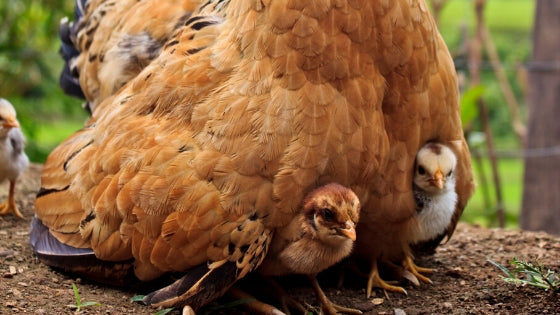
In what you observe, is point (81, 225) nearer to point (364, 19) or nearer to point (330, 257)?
point (330, 257)

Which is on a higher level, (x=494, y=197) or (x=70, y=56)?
(x=70, y=56)

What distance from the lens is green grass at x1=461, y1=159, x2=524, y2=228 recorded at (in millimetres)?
7287

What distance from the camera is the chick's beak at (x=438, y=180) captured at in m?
3.35

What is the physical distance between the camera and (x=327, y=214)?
2.98 metres

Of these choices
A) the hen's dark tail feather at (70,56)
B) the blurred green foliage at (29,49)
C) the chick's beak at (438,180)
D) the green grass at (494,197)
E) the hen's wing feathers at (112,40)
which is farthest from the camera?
the green grass at (494,197)

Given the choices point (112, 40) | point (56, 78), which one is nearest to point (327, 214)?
point (112, 40)

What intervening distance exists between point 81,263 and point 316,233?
1.06 metres

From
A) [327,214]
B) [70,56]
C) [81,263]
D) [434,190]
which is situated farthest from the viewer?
[70,56]

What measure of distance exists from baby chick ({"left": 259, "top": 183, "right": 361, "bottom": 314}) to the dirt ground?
1.14 ft

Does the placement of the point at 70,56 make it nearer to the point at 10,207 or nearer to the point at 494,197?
the point at 10,207

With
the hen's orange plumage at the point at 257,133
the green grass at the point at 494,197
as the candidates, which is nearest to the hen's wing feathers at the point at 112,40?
Result: the hen's orange plumage at the point at 257,133

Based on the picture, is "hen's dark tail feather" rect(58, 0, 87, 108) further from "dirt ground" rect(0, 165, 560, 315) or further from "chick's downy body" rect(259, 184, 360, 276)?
"chick's downy body" rect(259, 184, 360, 276)

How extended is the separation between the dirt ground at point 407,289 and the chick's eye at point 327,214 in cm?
58

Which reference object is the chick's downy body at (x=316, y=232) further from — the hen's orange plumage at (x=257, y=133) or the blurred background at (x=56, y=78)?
the blurred background at (x=56, y=78)
